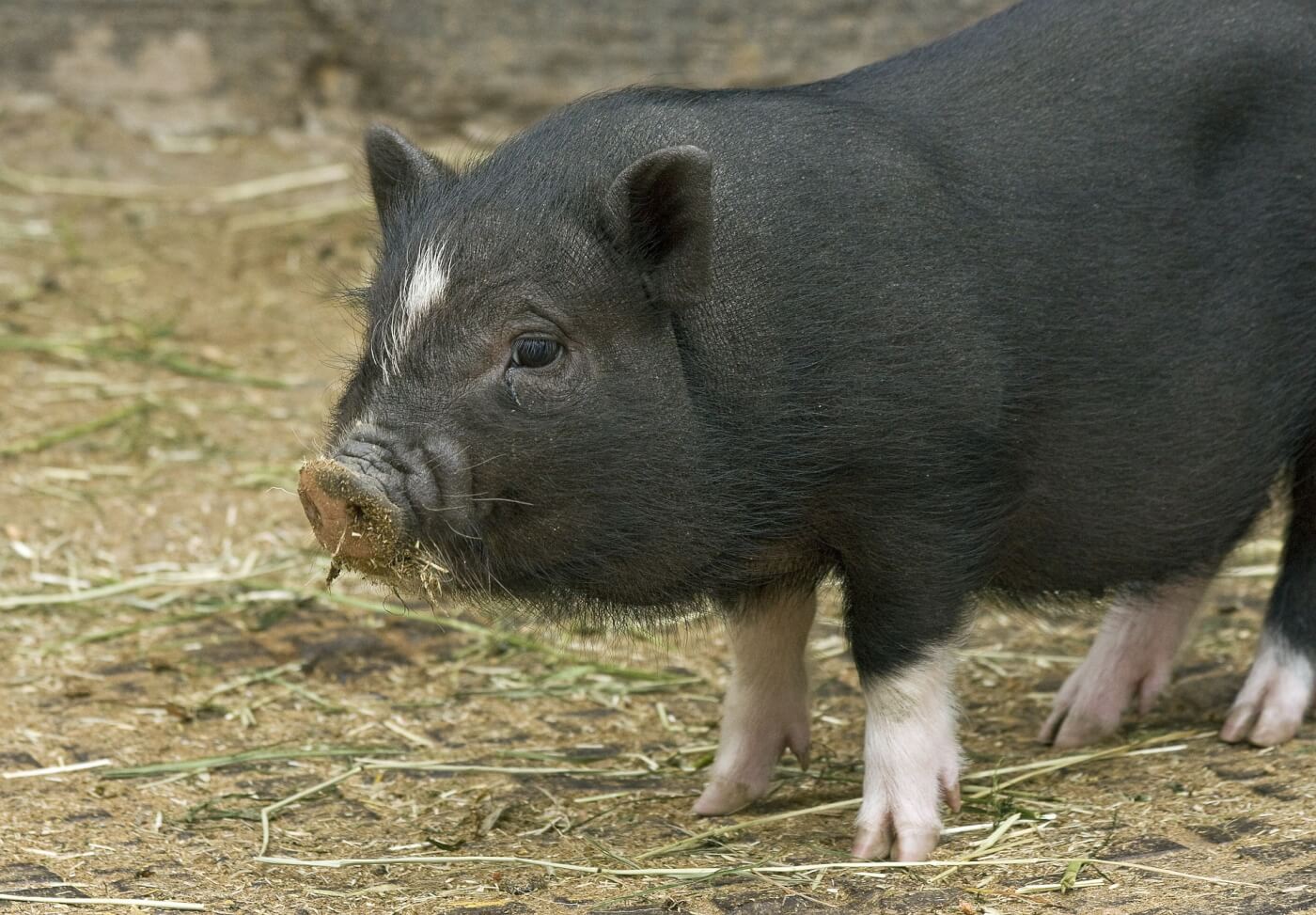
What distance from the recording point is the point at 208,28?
9.34 m

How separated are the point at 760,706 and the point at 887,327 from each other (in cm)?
107

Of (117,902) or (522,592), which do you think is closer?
(117,902)

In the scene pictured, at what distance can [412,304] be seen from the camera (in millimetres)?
3496

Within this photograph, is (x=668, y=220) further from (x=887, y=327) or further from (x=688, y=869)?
(x=688, y=869)

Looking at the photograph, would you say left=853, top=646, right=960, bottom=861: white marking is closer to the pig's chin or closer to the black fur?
the black fur

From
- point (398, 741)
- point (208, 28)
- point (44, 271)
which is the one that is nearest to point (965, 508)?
point (398, 741)

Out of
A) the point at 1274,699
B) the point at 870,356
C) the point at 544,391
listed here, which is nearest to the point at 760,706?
the point at 870,356

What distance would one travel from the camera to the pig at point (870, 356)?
3.48 metres

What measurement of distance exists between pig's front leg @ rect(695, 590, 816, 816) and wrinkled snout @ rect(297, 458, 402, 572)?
1.12m

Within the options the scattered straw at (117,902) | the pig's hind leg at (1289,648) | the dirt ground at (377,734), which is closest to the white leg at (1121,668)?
the dirt ground at (377,734)

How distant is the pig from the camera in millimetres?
3477

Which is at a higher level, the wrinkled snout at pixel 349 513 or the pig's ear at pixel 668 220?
the pig's ear at pixel 668 220

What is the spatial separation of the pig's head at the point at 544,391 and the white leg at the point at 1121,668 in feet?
4.55

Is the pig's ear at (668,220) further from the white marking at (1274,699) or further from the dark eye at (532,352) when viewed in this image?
the white marking at (1274,699)
